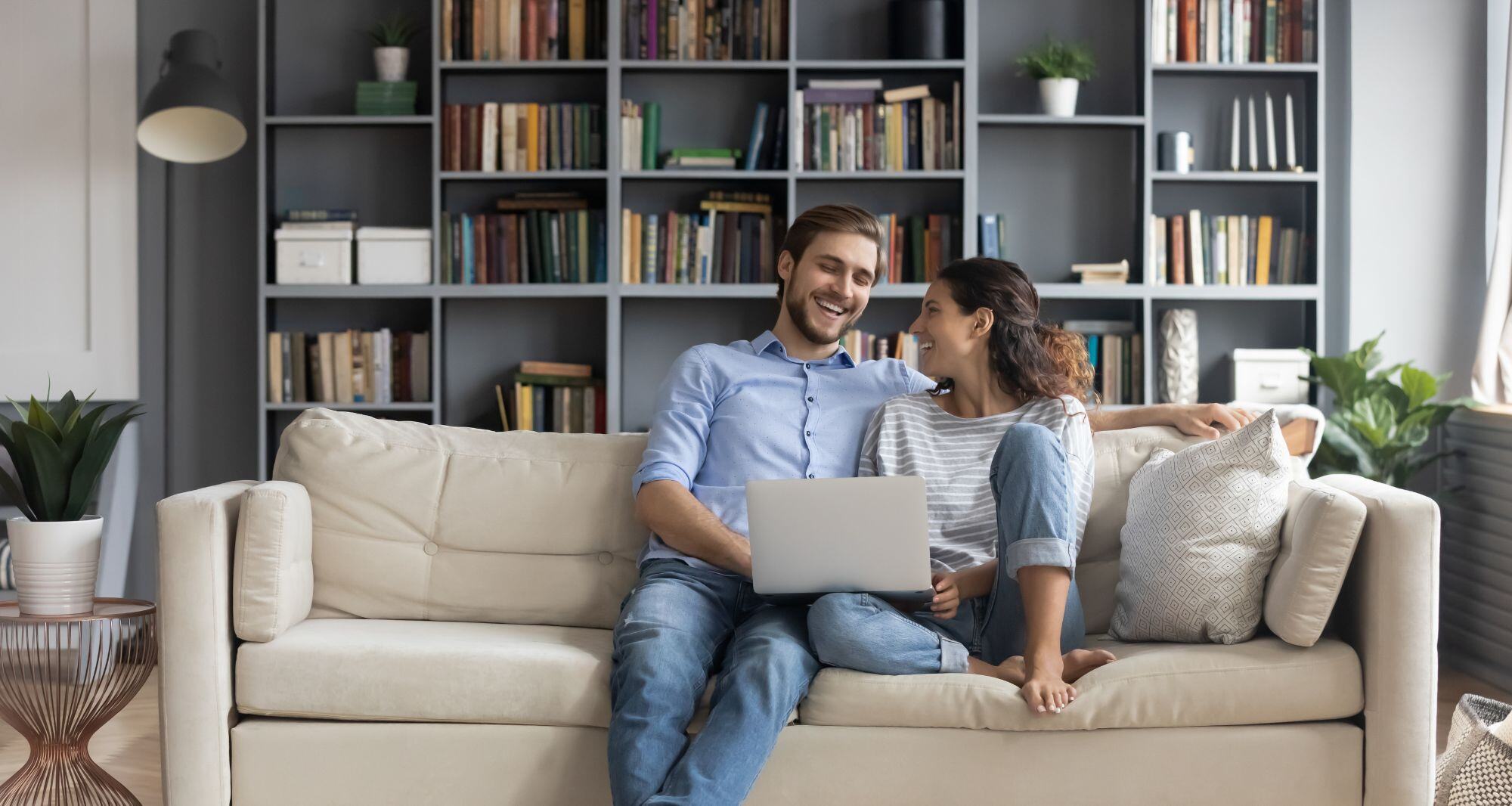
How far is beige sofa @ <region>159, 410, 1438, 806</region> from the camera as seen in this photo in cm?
187

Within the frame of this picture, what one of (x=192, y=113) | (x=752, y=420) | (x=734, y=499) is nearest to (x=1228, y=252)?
(x=752, y=420)

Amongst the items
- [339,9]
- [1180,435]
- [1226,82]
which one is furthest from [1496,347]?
[339,9]

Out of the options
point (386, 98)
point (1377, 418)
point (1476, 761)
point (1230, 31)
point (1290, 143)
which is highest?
point (1230, 31)

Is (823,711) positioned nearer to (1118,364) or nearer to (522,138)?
(1118,364)

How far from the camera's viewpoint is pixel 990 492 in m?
2.13

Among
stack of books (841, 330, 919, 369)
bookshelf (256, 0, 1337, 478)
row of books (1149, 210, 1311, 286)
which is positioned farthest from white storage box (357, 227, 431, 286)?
row of books (1149, 210, 1311, 286)

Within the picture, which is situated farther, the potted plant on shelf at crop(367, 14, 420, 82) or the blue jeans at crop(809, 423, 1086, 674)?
the potted plant on shelf at crop(367, 14, 420, 82)

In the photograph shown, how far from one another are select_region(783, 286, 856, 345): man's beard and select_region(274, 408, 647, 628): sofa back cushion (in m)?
0.40

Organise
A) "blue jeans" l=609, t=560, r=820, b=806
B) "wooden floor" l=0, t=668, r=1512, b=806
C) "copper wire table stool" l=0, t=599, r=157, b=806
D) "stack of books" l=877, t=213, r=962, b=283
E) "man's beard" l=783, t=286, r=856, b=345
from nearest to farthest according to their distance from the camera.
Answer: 1. "blue jeans" l=609, t=560, r=820, b=806
2. "copper wire table stool" l=0, t=599, r=157, b=806
3. "man's beard" l=783, t=286, r=856, b=345
4. "wooden floor" l=0, t=668, r=1512, b=806
5. "stack of books" l=877, t=213, r=962, b=283

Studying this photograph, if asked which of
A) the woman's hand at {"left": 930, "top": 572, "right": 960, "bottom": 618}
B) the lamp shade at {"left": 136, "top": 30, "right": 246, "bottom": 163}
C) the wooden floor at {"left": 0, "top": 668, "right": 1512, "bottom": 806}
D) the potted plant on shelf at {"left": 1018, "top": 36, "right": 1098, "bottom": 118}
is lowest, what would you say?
the wooden floor at {"left": 0, "top": 668, "right": 1512, "bottom": 806}

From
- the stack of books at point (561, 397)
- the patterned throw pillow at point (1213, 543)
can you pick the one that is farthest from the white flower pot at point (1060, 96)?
the patterned throw pillow at point (1213, 543)

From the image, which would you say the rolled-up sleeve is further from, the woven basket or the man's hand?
the woven basket

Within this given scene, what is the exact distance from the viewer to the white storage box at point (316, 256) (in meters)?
3.91

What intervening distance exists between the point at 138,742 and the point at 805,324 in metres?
1.81
